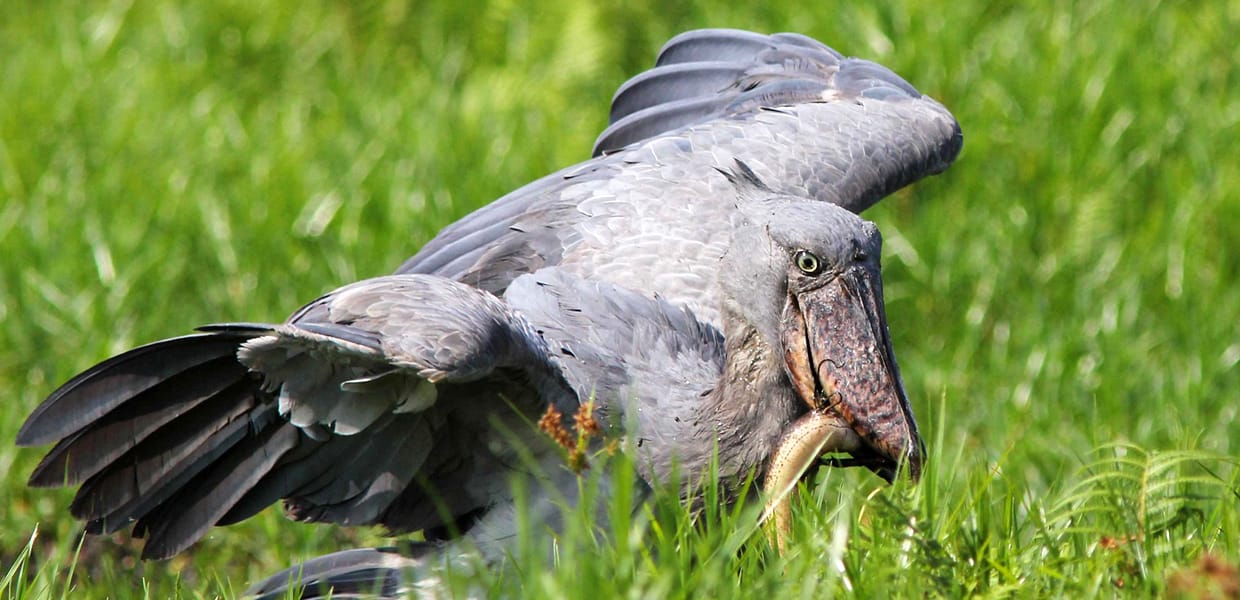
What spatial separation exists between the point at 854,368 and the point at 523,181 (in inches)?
109

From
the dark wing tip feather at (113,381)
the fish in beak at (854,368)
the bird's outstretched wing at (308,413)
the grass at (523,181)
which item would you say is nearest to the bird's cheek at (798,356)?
the fish in beak at (854,368)

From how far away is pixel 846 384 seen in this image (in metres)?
3.35

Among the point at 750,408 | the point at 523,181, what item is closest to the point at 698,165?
the point at 750,408

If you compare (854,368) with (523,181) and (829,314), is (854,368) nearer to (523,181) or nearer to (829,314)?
(829,314)

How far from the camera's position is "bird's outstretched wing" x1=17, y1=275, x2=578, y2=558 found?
2994mm

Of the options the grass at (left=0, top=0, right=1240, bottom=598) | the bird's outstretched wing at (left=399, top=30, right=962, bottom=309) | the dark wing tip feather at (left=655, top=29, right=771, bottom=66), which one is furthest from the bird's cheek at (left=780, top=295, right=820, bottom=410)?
the dark wing tip feather at (left=655, top=29, right=771, bottom=66)

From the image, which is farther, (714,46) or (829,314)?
(714,46)

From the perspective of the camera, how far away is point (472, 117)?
255 inches

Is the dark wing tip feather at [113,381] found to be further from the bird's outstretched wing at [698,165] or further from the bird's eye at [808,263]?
the bird's eye at [808,263]

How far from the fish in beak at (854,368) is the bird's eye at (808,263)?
4 centimetres

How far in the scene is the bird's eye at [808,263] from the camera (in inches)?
136

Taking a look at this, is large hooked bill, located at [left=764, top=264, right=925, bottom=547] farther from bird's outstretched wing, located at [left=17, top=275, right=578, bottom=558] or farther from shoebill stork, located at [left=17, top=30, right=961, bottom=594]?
bird's outstretched wing, located at [left=17, top=275, right=578, bottom=558]

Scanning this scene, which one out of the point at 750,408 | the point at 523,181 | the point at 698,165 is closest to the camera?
the point at 750,408

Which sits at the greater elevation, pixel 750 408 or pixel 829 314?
pixel 829 314
